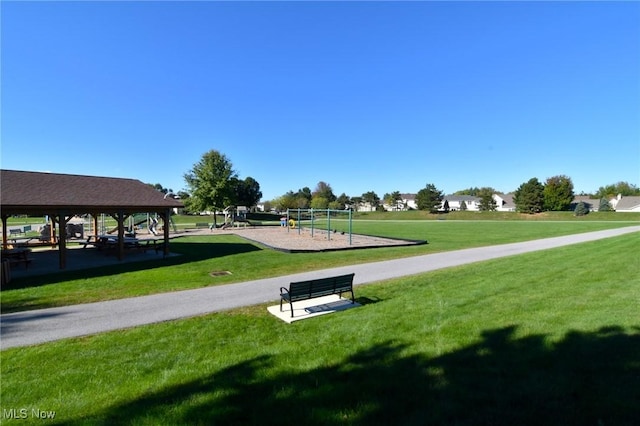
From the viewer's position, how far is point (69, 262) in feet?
53.1

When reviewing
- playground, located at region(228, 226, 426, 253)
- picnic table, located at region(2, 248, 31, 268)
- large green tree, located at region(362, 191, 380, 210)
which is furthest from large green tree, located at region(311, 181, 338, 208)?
picnic table, located at region(2, 248, 31, 268)

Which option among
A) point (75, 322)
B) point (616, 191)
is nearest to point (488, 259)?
point (75, 322)

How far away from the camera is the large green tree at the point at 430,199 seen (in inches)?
3556

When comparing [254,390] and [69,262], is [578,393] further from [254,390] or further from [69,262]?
[69,262]

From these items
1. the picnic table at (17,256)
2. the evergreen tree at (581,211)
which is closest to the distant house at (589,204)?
the evergreen tree at (581,211)

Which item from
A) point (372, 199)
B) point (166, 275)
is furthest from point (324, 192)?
point (166, 275)

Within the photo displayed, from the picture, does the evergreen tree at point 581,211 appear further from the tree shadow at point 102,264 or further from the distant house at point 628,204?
the tree shadow at point 102,264

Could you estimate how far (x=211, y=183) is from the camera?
43688mm

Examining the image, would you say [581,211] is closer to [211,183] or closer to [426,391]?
[211,183]

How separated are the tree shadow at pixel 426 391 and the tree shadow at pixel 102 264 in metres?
10.5

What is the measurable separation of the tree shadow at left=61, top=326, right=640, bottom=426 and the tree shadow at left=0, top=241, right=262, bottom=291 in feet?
34.6

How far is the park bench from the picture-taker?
25.7ft

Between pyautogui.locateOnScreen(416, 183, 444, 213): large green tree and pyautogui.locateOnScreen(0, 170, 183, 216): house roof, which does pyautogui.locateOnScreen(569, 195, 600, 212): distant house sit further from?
pyautogui.locateOnScreen(0, 170, 183, 216): house roof

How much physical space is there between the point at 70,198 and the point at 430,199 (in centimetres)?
8477
